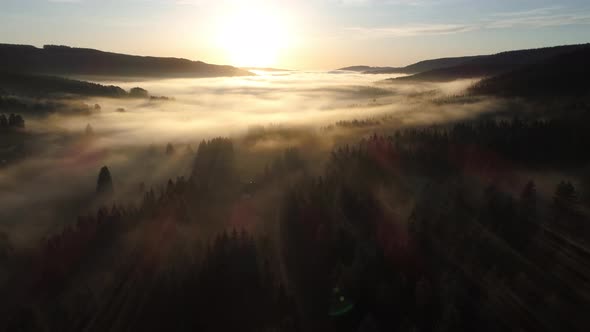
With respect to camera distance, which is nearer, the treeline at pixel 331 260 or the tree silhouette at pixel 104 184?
the treeline at pixel 331 260

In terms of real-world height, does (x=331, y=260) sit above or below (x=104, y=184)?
above

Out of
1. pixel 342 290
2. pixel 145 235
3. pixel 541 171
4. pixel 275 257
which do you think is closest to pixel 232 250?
pixel 275 257

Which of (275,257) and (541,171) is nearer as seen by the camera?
(275,257)

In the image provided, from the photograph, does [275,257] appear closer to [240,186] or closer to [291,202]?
[291,202]

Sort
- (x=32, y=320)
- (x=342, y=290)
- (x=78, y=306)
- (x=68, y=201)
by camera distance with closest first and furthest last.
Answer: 1. (x=342, y=290)
2. (x=32, y=320)
3. (x=78, y=306)
4. (x=68, y=201)

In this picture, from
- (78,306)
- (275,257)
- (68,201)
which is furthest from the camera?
(68,201)

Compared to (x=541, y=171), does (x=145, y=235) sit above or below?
below

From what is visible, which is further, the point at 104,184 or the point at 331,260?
the point at 104,184

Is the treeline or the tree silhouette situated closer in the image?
the treeline

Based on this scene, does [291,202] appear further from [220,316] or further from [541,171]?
[541,171]
